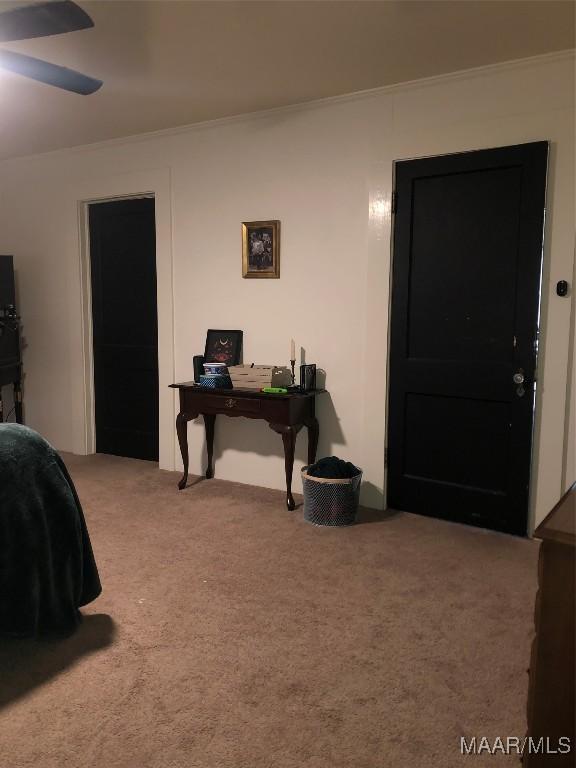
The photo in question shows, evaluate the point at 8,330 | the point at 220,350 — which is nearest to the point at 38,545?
the point at 220,350

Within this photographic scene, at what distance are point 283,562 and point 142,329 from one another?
2364mm

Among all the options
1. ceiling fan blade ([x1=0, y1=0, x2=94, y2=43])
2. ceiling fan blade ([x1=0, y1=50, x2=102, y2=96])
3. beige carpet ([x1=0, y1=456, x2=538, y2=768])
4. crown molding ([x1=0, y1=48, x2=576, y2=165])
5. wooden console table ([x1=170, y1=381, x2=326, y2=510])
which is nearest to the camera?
beige carpet ([x1=0, y1=456, x2=538, y2=768])

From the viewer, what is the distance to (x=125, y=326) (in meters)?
4.51

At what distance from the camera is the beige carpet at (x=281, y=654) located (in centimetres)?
160

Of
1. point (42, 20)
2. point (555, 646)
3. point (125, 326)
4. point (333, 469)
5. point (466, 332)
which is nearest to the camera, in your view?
point (555, 646)

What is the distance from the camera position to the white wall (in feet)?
9.52

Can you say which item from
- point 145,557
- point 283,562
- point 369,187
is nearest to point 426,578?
point 283,562

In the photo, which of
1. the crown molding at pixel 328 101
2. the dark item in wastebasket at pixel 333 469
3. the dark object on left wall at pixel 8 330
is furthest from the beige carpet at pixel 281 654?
the crown molding at pixel 328 101

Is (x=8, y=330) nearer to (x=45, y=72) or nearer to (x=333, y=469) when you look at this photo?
(x=45, y=72)

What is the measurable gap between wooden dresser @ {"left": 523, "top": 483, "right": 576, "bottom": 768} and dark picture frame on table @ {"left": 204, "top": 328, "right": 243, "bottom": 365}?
9.37 feet

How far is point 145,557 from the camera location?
2.80 m

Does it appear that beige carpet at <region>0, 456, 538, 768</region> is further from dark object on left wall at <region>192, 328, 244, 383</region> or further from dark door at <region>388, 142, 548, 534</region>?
dark object on left wall at <region>192, 328, 244, 383</region>

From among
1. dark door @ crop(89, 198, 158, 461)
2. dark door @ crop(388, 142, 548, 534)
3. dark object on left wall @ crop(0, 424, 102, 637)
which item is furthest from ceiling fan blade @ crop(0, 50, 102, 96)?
dark door @ crop(89, 198, 158, 461)

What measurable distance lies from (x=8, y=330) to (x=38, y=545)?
3.05 m
